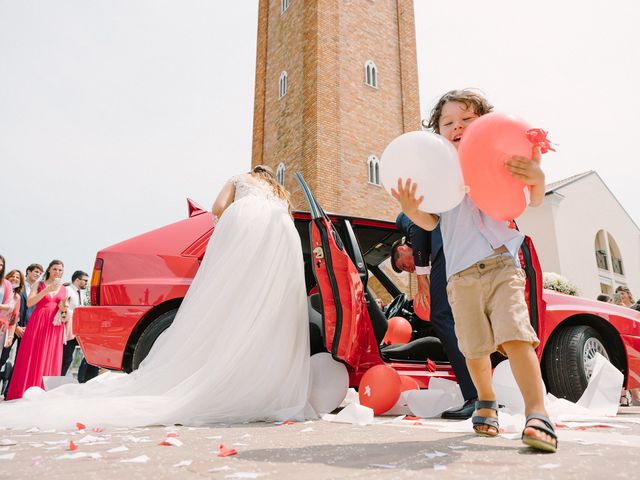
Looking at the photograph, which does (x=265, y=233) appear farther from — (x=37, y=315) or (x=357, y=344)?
(x=37, y=315)

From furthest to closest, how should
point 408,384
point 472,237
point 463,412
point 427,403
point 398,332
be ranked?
point 398,332
point 408,384
point 427,403
point 463,412
point 472,237

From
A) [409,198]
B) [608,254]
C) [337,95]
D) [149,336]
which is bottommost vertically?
[149,336]

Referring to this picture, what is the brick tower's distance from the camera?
53.3ft

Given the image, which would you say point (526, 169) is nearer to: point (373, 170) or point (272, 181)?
point (272, 181)

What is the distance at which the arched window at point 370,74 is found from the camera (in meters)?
18.1

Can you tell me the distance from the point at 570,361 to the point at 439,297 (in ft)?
4.31

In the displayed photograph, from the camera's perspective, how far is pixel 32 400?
288 cm

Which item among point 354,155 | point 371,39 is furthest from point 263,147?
point 371,39

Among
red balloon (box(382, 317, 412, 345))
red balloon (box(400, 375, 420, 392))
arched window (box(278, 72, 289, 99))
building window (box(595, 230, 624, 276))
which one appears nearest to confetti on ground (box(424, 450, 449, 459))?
red balloon (box(400, 375, 420, 392))

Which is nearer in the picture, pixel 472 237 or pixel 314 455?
pixel 314 455

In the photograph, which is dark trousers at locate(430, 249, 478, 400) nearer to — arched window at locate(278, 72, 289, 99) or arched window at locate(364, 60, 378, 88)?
arched window at locate(364, 60, 378, 88)

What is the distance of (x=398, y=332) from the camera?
13.8ft

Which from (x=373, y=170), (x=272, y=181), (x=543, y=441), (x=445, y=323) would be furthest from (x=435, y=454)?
(x=373, y=170)

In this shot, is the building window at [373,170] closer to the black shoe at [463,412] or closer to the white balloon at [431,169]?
the black shoe at [463,412]
